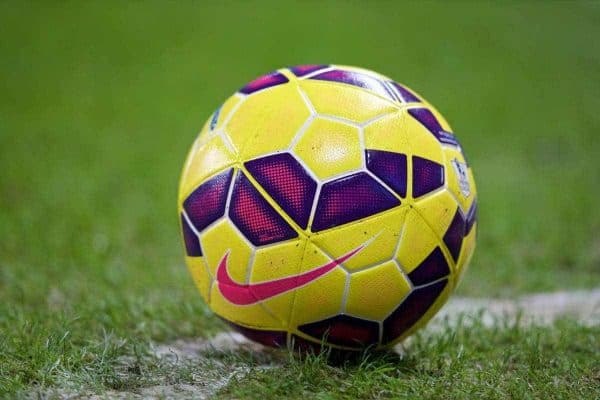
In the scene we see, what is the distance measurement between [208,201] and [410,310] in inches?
33.3

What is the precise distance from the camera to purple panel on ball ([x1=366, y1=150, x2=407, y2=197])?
8.82ft

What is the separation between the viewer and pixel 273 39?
12.2m

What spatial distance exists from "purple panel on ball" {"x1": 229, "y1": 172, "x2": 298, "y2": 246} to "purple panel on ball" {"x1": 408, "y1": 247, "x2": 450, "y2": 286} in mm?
477

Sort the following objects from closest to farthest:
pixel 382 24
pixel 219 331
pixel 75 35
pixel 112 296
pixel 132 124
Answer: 1. pixel 219 331
2. pixel 112 296
3. pixel 132 124
4. pixel 75 35
5. pixel 382 24

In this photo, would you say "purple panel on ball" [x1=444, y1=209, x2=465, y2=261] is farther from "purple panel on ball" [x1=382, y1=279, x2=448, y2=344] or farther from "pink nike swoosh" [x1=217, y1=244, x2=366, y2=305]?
"pink nike swoosh" [x1=217, y1=244, x2=366, y2=305]

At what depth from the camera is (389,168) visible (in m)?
2.71

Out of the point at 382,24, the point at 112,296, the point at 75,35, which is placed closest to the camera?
the point at 112,296

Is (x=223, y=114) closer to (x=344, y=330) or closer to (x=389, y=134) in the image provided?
(x=389, y=134)

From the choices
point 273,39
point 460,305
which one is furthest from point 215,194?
point 273,39

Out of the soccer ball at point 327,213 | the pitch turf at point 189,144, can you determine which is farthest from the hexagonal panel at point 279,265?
the pitch turf at point 189,144

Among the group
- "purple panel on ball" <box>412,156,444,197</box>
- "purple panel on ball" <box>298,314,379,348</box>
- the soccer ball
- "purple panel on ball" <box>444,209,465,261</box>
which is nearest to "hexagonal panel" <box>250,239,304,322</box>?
the soccer ball

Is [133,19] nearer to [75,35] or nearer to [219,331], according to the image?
[75,35]

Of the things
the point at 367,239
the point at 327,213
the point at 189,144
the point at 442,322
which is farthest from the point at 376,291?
the point at 189,144

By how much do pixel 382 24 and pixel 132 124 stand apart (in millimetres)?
5846
